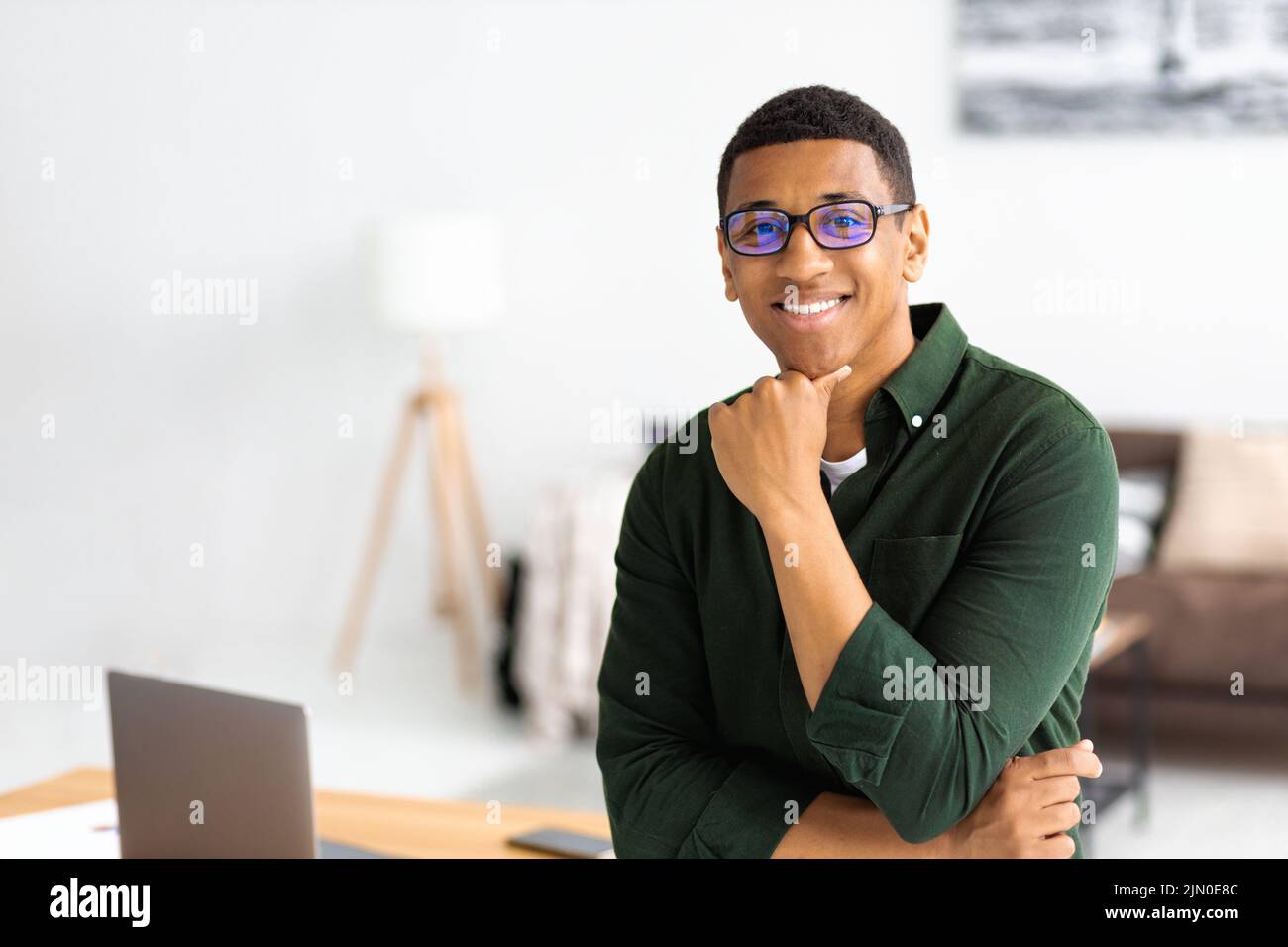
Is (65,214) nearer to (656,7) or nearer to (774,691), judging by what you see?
(656,7)

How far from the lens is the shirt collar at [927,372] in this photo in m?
1.21

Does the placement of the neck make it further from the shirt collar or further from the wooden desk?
the wooden desk

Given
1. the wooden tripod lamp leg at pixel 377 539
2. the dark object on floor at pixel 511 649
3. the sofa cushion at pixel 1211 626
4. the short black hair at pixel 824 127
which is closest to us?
the short black hair at pixel 824 127

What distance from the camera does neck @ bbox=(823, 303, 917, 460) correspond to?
124 centimetres

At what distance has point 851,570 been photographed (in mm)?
1112

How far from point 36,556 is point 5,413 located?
53 cm

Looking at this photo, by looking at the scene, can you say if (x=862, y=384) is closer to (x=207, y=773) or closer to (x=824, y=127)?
(x=824, y=127)

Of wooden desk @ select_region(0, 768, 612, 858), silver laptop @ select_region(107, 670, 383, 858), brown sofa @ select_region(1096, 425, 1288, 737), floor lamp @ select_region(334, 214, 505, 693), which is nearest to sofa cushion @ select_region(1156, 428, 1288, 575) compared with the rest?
brown sofa @ select_region(1096, 425, 1288, 737)

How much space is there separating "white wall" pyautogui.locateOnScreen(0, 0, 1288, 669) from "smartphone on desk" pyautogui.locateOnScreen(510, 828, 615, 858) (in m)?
3.28

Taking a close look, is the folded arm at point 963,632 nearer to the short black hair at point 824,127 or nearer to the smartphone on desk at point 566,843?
the short black hair at point 824,127

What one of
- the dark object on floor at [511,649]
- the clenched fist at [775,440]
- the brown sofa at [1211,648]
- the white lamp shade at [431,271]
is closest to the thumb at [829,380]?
the clenched fist at [775,440]

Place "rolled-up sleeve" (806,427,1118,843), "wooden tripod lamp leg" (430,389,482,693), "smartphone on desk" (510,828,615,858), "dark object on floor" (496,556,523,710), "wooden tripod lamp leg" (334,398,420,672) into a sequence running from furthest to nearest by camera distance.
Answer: "wooden tripod lamp leg" (334,398,420,672)
"wooden tripod lamp leg" (430,389,482,693)
"dark object on floor" (496,556,523,710)
"smartphone on desk" (510,828,615,858)
"rolled-up sleeve" (806,427,1118,843)

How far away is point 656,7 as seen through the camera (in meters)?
4.81
